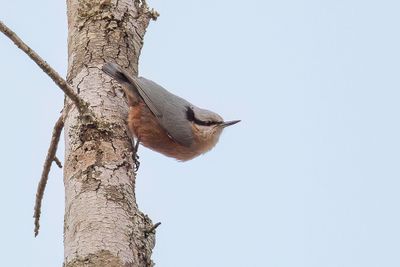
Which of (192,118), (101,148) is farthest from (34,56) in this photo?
(192,118)

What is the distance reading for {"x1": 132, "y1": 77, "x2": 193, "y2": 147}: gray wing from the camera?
4812 mm

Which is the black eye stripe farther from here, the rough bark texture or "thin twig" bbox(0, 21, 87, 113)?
"thin twig" bbox(0, 21, 87, 113)

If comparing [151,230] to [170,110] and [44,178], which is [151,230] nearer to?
[44,178]

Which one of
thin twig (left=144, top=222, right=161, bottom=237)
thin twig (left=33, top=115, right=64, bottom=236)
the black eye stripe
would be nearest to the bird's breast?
the black eye stripe

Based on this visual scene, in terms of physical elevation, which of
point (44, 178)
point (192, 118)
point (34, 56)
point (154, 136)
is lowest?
point (44, 178)

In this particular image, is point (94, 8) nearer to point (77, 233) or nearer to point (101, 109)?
point (101, 109)

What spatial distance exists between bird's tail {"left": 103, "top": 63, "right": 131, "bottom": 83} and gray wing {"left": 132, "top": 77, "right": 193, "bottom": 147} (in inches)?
33.5

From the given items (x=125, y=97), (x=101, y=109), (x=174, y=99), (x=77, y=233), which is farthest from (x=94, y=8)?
(x=77, y=233)

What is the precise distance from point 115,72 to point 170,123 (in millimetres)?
1476

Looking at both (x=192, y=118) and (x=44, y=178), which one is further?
(x=192, y=118)

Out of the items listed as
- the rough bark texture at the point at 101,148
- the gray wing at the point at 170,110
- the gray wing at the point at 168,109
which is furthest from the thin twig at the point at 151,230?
the gray wing at the point at 170,110

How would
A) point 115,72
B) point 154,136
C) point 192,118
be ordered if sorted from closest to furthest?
1. point 115,72
2. point 154,136
3. point 192,118

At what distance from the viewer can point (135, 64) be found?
13.5ft

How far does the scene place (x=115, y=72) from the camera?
371 cm
